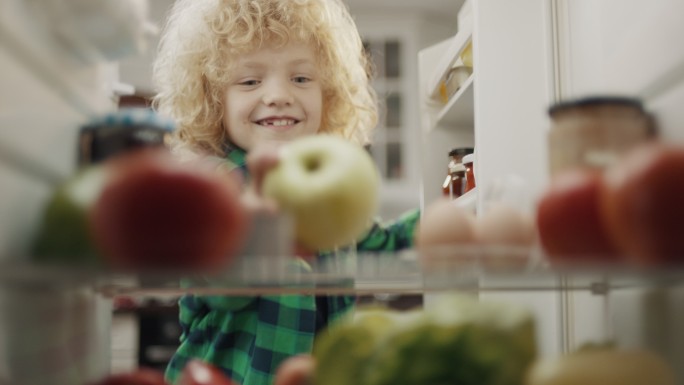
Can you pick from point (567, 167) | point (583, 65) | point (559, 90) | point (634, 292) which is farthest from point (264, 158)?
point (559, 90)

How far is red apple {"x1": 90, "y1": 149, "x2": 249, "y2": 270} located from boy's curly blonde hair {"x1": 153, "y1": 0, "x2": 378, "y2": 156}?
2.57ft

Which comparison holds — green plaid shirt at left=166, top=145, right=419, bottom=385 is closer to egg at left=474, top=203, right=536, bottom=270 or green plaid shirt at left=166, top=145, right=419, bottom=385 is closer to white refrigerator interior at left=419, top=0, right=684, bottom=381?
white refrigerator interior at left=419, top=0, right=684, bottom=381

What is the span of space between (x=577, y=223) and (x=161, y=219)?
0.33 metres

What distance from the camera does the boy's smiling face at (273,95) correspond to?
1330 mm

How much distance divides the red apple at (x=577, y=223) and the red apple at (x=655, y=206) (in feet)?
0.16

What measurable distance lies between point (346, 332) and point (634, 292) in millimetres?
367

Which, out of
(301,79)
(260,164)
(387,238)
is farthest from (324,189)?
(301,79)

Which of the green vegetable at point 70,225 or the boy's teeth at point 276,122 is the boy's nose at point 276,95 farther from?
the green vegetable at point 70,225

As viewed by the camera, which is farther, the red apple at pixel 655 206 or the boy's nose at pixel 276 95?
the boy's nose at pixel 276 95

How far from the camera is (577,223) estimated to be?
0.62 metres

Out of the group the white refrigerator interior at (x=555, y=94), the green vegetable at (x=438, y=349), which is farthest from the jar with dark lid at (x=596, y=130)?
the green vegetable at (x=438, y=349)

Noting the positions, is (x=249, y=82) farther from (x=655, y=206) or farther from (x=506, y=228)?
(x=655, y=206)

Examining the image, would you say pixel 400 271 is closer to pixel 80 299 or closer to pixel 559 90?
pixel 80 299

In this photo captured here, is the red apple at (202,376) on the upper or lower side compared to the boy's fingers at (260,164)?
lower
